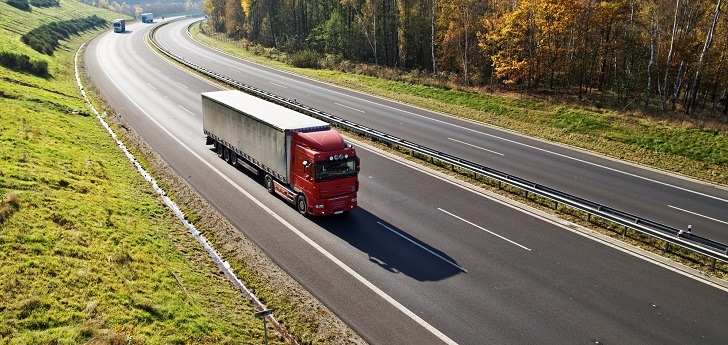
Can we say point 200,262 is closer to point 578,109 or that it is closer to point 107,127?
point 107,127

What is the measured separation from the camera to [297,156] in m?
21.3

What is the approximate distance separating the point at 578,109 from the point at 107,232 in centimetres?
3661

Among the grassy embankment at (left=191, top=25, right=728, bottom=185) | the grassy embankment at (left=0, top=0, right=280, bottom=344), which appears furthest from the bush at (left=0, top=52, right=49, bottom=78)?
the grassy embankment at (left=191, top=25, right=728, bottom=185)

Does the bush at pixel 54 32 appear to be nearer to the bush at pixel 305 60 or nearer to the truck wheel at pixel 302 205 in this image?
the bush at pixel 305 60

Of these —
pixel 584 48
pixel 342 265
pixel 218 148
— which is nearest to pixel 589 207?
pixel 342 265

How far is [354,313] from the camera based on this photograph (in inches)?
576

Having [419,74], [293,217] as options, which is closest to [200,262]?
[293,217]

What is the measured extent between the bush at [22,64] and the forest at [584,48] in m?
40.4

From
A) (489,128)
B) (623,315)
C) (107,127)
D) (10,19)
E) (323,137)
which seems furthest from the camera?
(10,19)

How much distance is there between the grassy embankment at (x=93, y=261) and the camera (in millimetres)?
12061

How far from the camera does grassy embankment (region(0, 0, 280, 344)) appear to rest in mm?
12061

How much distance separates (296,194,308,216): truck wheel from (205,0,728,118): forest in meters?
33.4

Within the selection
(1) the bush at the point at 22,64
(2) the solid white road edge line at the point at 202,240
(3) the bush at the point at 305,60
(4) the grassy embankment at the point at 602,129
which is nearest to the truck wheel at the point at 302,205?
(2) the solid white road edge line at the point at 202,240

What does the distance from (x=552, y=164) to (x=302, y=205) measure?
654 inches
